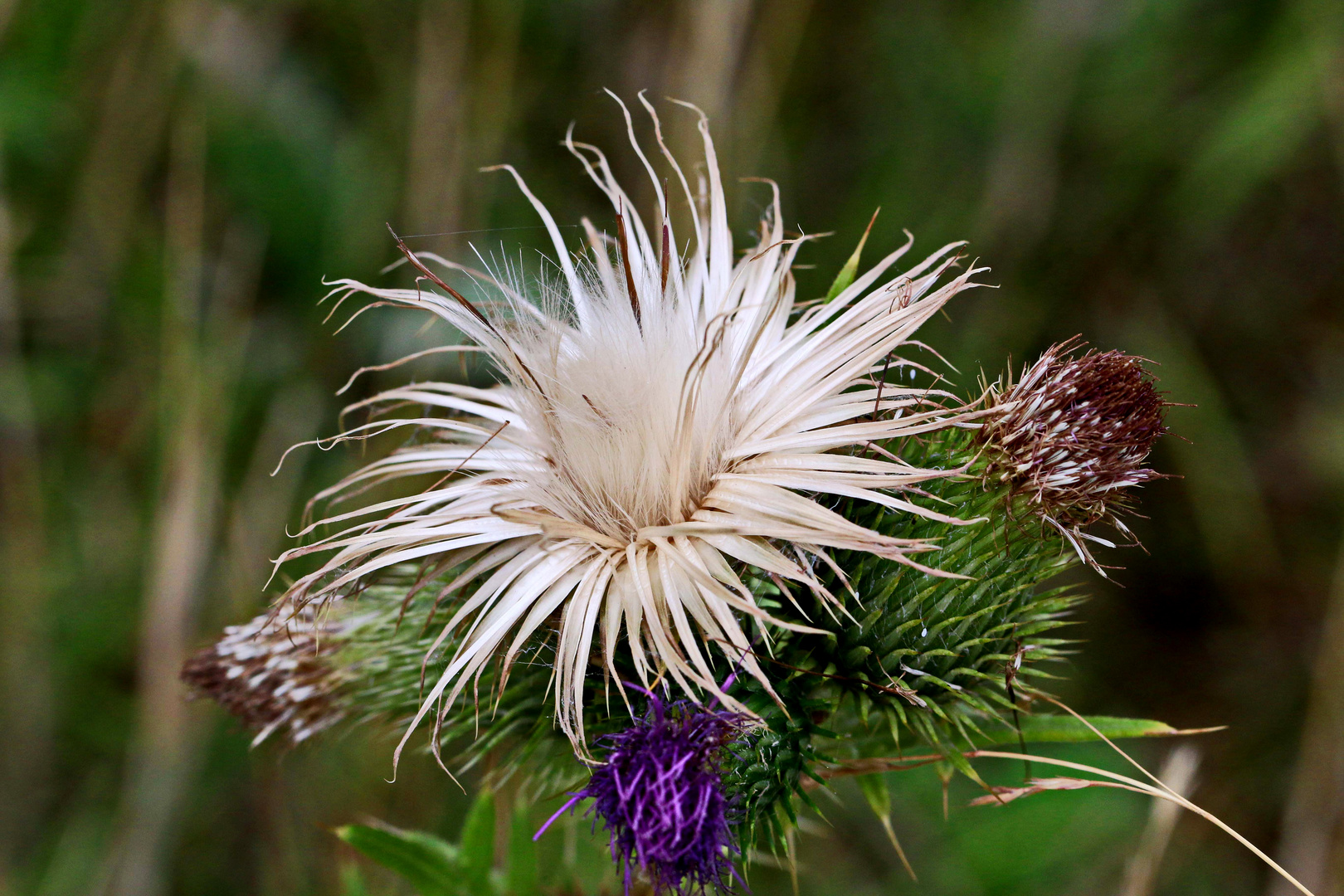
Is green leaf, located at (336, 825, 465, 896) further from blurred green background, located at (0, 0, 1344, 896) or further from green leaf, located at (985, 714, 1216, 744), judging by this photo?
blurred green background, located at (0, 0, 1344, 896)

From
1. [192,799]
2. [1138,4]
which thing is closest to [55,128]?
[192,799]

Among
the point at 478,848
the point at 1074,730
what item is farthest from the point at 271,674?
the point at 1074,730

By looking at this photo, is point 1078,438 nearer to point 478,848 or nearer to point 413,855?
point 478,848

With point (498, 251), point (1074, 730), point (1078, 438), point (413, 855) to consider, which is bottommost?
point (1074, 730)

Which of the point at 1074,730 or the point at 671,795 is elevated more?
the point at 671,795

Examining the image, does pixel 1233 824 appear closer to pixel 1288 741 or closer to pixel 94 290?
pixel 1288 741

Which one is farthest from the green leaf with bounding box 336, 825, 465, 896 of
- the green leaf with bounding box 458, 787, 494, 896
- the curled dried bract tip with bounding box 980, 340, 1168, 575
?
the curled dried bract tip with bounding box 980, 340, 1168, 575
